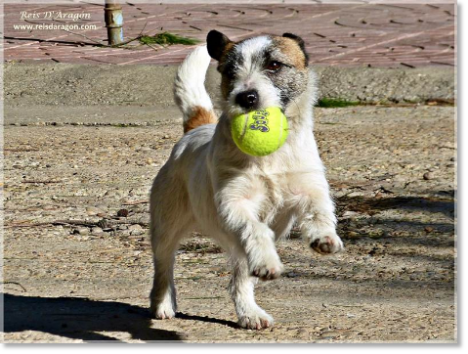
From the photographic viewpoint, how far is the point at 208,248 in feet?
21.8

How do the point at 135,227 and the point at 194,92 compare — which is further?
the point at 135,227

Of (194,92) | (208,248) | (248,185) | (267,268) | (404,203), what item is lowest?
(208,248)

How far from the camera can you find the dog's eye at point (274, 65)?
4.84 meters

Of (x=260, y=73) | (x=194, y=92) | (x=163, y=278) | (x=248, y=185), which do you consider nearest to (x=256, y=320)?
(x=163, y=278)

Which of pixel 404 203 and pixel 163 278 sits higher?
pixel 163 278

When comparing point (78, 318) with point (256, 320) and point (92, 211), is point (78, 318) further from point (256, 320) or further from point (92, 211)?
point (92, 211)

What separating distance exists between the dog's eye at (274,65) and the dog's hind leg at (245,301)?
1123 mm

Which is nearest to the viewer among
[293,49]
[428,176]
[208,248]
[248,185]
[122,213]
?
[248,185]

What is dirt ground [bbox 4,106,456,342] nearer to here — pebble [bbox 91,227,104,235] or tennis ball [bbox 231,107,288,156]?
pebble [bbox 91,227,104,235]

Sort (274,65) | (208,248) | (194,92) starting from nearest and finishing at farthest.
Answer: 1. (274,65)
2. (194,92)
3. (208,248)

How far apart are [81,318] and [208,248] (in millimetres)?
1769

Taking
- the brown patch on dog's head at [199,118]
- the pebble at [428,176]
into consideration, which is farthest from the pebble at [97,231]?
the pebble at [428,176]

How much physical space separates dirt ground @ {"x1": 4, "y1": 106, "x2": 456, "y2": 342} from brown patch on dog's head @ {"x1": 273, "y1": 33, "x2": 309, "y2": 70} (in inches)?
58.9

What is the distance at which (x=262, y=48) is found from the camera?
486cm
